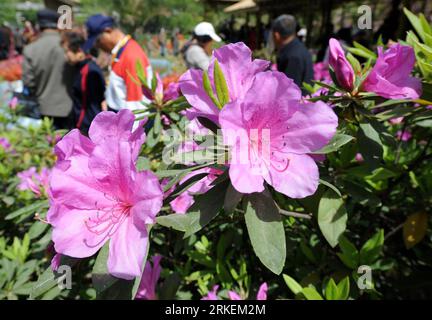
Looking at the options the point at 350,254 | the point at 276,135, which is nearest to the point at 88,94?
the point at 350,254

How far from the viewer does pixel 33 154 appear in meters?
2.54

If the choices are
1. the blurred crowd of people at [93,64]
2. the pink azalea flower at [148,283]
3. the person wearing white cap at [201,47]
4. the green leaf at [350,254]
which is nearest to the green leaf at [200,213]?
the pink azalea flower at [148,283]

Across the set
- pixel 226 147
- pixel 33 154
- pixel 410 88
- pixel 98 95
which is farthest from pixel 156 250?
pixel 98 95

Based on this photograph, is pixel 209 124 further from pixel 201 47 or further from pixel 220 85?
pixel 201 47

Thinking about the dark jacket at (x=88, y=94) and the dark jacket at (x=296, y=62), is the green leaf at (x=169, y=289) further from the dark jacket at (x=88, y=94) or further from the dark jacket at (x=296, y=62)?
the dark jacket at (x=296, y=62)

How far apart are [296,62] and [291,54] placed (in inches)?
3.5

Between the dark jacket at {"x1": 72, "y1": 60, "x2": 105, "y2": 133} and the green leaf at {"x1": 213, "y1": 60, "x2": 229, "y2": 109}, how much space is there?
A: 2.35m

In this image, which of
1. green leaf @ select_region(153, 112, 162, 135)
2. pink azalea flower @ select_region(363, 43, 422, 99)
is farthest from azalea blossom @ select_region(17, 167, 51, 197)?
pink azalea flower @ select_region(363, 43, 422, 99)

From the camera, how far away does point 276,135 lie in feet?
2.42

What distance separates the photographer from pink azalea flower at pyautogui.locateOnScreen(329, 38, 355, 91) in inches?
35.5

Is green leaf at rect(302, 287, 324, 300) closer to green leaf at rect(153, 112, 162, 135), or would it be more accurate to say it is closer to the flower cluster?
the flower cluster

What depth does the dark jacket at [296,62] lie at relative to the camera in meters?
3.03

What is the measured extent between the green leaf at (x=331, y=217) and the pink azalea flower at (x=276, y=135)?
0.28 meters
